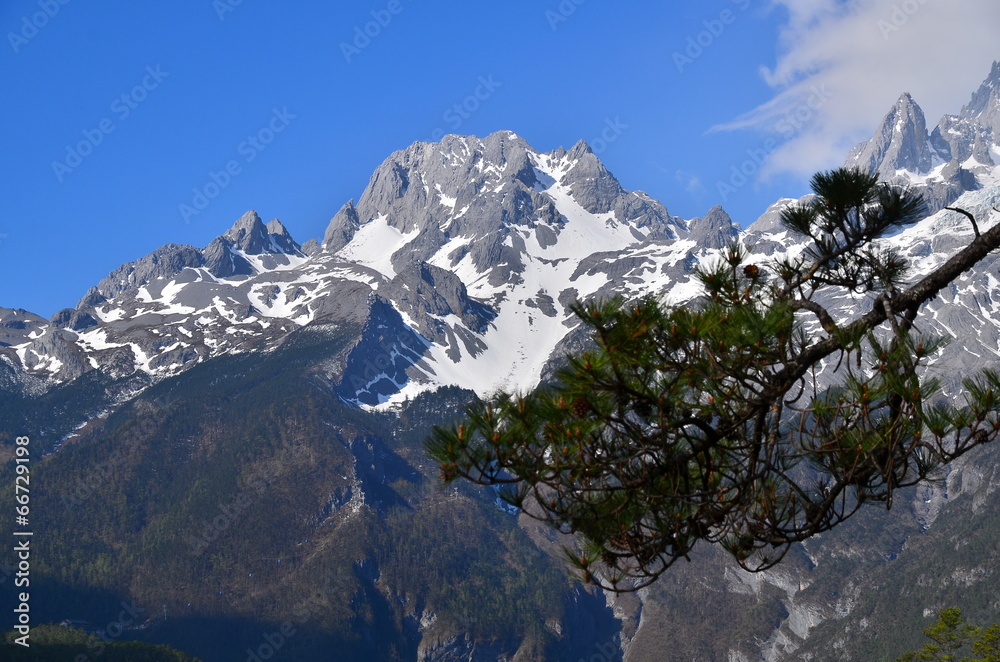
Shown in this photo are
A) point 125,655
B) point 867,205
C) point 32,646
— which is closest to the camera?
point 867,205

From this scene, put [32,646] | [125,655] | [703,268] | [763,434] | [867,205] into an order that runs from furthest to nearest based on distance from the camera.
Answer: [125,655] → [32,646] → [867,205] → [703,268] → [763,434]

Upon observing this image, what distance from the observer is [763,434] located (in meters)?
7.86

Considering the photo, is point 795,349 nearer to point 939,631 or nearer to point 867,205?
point 867,205

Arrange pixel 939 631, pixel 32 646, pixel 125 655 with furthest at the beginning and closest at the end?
pixel 125 655, pixel 32 646, pixel 939 631

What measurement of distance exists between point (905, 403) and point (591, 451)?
2.75 m

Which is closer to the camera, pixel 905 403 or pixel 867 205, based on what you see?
pixel 905 403

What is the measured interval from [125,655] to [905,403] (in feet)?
493

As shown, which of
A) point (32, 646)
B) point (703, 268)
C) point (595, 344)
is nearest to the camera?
point (595, 344)

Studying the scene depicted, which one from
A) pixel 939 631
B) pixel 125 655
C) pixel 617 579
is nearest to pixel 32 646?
pixel 125 655

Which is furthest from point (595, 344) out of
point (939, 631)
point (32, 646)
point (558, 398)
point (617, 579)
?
point (32, 646)

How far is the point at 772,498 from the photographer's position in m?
8.06

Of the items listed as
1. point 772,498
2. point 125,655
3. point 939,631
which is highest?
point 125,655

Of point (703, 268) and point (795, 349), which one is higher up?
point (703, 268)

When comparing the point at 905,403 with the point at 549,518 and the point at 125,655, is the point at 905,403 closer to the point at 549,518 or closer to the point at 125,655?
the point at 549,518
